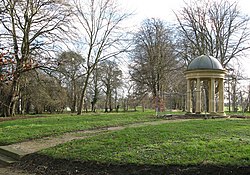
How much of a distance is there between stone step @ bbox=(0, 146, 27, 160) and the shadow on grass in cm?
38

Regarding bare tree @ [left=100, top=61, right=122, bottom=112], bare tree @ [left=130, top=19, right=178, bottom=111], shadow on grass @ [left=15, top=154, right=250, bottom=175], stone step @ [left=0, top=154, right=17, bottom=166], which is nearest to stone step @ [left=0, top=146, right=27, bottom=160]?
stone step @ [left=0, top=154, right=17, bottom=166]

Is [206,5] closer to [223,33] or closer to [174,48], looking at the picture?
[223,33]

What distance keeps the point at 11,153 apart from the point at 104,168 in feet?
12.6

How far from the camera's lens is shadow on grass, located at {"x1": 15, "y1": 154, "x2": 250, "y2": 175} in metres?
5.82

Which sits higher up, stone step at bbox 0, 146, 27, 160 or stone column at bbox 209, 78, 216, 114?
stone column at bbox 209, 78, 216, 114

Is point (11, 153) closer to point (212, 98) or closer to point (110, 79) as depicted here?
point (212, 98)

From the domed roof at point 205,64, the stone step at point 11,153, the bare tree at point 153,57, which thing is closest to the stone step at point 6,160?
the stone step at point 11,153

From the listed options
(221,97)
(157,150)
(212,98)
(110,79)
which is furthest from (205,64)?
(110,79)

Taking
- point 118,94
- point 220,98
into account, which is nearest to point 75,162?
point 220,98

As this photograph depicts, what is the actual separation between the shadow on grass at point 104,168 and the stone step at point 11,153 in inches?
15.2

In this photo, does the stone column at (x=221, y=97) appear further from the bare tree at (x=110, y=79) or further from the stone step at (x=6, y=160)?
the bare tree at (x=110, y=79)

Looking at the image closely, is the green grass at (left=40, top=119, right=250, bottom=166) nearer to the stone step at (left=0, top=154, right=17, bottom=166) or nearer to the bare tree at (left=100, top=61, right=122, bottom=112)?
the stone step at (left=0, top=154, right=17, bottom=166)

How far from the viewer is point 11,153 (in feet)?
27.8

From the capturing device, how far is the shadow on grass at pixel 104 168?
5.82 metres
